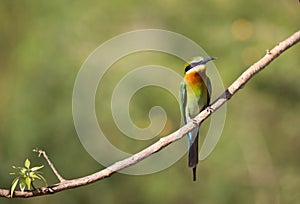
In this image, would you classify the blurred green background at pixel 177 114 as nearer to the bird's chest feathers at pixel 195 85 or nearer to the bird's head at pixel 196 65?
the bird's chest feathers at pixel 195 85

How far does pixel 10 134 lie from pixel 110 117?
2.19ft

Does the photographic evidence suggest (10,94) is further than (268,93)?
Yes

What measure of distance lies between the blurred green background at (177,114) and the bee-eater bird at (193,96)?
66.5 inches

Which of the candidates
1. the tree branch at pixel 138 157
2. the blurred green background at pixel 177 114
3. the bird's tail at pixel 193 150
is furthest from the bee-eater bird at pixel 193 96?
the blurred green background at pixel 177 114

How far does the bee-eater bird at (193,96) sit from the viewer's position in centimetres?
186

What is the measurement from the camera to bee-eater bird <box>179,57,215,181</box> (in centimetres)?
186

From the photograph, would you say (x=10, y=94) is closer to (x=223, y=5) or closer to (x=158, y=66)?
(x=158, y=66)

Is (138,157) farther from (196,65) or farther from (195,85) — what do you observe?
(195,85)

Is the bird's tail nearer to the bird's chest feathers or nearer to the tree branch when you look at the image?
the bird's chest feathers

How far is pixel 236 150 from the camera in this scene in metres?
3.79

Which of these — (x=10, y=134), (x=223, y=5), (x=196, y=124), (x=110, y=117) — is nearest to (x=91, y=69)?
(x=110, y=117)

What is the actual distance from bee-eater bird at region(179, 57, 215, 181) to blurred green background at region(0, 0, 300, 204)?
5.54 feet

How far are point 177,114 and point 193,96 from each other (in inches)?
72.9

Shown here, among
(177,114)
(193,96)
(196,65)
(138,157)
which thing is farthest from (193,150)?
(177,114)
